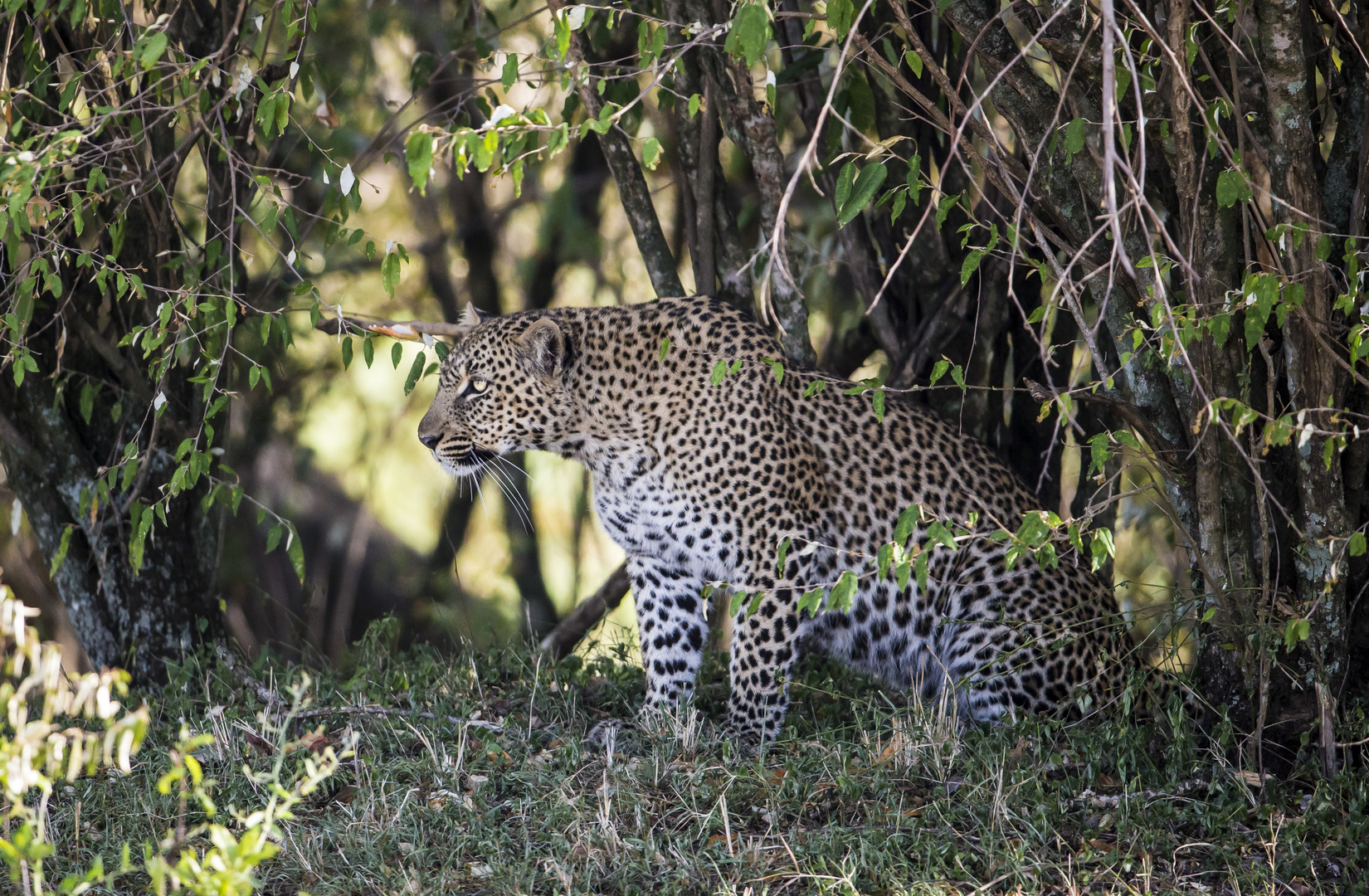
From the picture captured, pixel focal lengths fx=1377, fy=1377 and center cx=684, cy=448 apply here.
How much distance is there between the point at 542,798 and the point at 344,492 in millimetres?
9107

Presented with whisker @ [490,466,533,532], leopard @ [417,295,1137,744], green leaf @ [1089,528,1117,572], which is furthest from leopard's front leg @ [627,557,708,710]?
green leaf @ [1089,528,1117,572]

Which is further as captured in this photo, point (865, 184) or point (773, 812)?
point (773, 812)

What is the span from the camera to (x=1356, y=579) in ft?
15.7

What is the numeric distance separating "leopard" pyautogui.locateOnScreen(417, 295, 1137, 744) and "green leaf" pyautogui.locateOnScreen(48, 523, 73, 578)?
5.12 feet

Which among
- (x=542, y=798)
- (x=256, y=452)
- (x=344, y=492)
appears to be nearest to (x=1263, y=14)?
(x=542, y=798)

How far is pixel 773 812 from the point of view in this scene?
14.6ft

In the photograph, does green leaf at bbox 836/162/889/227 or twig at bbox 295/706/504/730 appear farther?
twig at bbox 295/706/504/730

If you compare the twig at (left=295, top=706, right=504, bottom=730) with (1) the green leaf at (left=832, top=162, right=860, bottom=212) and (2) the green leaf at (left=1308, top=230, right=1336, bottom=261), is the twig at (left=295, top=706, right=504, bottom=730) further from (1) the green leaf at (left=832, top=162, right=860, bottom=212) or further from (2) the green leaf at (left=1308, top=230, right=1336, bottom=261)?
(2) the green leaf at (left=1308, top=230, right=1336, bottom=261)

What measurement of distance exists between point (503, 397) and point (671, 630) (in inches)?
48.5

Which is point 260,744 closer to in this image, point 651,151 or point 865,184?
point 651,151

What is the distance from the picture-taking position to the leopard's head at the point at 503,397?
5750 mm

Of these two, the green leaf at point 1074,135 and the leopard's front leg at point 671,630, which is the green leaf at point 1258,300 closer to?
the green leaf at point 1074,135

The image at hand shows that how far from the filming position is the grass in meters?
4.03

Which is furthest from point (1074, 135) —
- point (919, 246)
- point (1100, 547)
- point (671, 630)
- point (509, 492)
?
point (509, 492)
